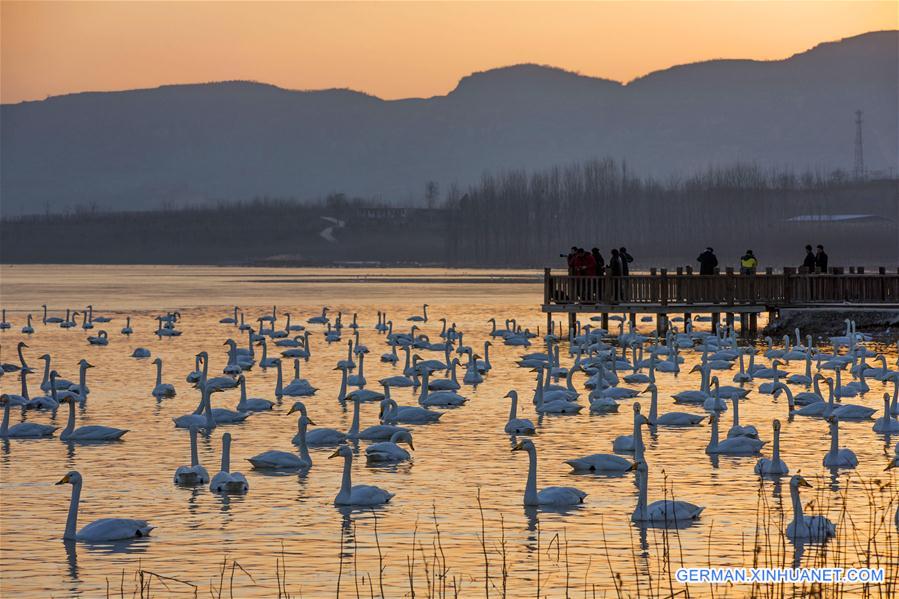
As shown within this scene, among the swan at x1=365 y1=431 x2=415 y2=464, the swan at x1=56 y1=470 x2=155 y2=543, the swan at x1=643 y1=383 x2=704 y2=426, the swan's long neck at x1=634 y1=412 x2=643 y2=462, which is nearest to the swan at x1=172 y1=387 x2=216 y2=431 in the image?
the swan at x1=365 y1=431 x2=415 y2=464

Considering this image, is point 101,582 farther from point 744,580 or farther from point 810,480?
point 810,480

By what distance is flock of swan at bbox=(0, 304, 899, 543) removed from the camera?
1755cm

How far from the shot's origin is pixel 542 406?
88.9 feet

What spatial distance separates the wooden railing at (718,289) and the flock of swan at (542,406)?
1.53 m

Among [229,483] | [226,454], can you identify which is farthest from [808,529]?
[226,454]

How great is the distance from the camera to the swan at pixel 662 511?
1631cm

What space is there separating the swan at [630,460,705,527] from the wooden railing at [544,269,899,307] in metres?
29.1

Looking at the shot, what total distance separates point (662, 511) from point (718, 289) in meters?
30.0

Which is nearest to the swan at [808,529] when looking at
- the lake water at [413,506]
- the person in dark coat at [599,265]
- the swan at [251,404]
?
the lake water at [413,506]

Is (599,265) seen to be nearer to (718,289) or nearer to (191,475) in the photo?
(718,289)

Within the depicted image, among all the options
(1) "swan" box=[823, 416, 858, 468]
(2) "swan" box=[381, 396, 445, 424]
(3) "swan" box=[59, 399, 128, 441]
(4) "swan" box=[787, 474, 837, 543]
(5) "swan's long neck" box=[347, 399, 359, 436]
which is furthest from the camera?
(2) "swan" box=[381, 396, 445, 424]

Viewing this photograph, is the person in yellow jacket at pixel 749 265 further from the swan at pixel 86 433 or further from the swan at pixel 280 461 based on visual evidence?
the swan at pixel 280 461

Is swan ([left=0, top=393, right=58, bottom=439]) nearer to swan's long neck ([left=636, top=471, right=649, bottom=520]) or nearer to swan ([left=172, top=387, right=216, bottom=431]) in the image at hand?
swan ([left=172, top=387, right=216, bottom=431])

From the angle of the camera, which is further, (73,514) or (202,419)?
(202,419)
